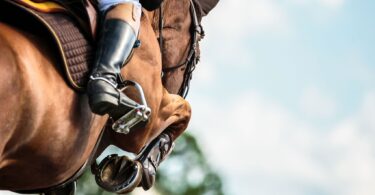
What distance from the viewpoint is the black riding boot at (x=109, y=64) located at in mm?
9227

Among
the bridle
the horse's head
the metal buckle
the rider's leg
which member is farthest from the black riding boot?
the bridle

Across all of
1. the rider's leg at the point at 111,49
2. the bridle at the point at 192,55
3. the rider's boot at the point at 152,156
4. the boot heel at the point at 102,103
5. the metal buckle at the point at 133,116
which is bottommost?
the rider's boot at the point at 152,156

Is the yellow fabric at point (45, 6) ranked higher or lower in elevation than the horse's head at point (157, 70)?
higher

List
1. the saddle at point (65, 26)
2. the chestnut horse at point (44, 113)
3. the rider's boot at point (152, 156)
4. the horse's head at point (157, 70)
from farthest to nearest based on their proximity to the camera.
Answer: the rider's boot at point (152, 156)
the horse's head at point (157, 70)
the saddle at point (65, 26)
the chestnut horse at point (44, 113)

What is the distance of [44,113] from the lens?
8953 millimetres

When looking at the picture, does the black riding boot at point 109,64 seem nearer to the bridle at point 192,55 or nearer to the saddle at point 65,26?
the saddle at point 65,26

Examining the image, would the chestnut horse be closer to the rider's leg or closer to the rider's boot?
the rider's leg

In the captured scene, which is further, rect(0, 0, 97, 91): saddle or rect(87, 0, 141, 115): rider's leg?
rect(87, 0, 141, 115): rider's leg

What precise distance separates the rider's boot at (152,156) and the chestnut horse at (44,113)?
0.69 meters

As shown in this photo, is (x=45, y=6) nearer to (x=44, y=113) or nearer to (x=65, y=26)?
(x=65, y=26)

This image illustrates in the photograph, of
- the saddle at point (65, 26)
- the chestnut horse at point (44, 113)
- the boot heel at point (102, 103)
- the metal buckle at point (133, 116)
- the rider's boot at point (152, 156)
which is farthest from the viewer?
the rider's boot at point (152, 156)

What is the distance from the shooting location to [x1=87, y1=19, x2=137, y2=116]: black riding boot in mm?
9227

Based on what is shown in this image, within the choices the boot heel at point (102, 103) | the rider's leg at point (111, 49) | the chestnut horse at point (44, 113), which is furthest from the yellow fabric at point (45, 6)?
the boot heel at point (102, 103)

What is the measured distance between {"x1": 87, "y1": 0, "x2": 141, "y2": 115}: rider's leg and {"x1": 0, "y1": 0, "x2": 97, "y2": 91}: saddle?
3.6 inches
